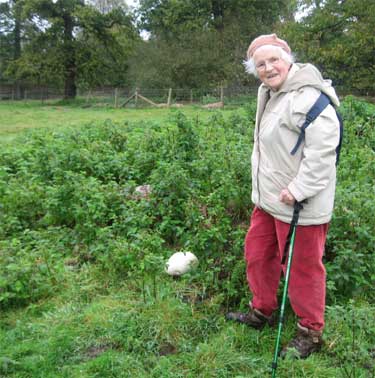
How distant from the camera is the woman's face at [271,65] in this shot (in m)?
2.59

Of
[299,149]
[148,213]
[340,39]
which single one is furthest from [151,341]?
[340,39]

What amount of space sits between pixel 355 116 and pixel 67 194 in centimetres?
568

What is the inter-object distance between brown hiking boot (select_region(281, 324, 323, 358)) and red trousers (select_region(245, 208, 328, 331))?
38mm

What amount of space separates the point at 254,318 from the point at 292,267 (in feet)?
1.98

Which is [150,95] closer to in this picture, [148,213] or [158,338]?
[148,213]

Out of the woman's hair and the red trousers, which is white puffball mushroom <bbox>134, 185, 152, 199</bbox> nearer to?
the red trousers

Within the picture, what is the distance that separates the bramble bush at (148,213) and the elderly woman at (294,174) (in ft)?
1.99

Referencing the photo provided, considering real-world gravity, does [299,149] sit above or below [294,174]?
above

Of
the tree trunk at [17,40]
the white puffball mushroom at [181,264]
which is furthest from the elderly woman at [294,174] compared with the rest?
the tree trunk at [17,40]

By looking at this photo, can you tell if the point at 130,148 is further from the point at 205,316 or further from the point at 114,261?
the point at 205,316

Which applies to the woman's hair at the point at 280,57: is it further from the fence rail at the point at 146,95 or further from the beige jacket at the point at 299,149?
the fence rail at the point at 146,95

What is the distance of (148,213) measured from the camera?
4.61m

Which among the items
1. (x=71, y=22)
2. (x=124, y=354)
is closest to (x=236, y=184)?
(x=124, y=354)

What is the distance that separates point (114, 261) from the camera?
388cm
